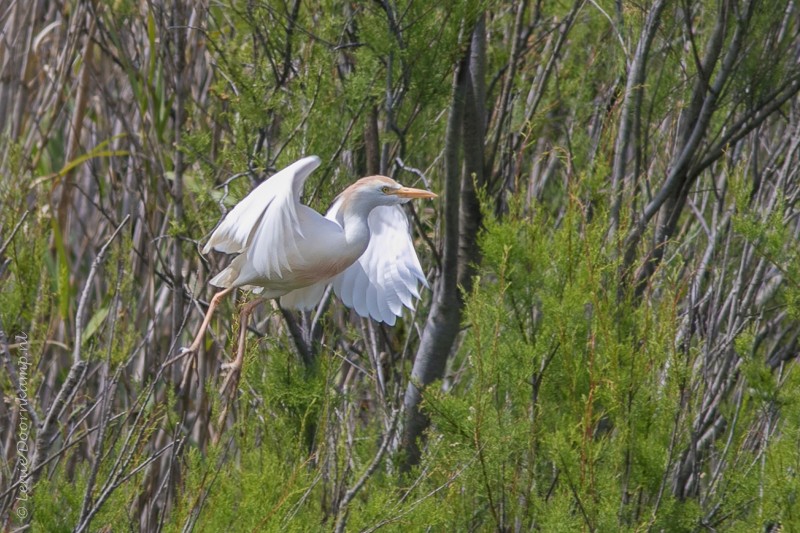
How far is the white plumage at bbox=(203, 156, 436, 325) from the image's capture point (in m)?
2.75

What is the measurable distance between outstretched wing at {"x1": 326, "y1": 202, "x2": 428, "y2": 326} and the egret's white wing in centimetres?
48

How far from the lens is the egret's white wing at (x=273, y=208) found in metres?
2.70

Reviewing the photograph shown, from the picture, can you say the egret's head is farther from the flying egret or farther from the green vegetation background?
the green vegetation background

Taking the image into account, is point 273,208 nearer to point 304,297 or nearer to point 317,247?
point 317,247

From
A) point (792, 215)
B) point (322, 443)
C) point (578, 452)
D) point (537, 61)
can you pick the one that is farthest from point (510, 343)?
point (537, 61)

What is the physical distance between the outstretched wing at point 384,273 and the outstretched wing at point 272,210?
46 cm

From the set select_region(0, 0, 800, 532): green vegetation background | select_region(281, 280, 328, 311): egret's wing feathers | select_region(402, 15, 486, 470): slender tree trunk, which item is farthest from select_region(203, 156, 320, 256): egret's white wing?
select_region(402, 15, 486, 470): slender tree trunk

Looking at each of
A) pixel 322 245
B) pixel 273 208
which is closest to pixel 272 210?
pixel 273 208

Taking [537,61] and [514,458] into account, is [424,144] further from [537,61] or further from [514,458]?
[514,458]

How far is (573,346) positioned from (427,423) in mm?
864

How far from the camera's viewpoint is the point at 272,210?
269 centimetres

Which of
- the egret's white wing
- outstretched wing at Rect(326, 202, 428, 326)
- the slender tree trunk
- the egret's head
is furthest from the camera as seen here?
the slender tree trunk

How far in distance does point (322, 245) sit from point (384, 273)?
0.35m

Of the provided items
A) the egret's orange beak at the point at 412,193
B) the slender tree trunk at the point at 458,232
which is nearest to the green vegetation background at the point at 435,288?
the slender tree trunk at the point at 458,232
